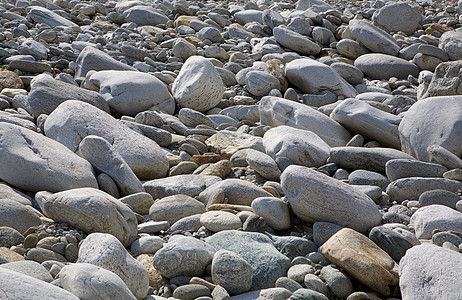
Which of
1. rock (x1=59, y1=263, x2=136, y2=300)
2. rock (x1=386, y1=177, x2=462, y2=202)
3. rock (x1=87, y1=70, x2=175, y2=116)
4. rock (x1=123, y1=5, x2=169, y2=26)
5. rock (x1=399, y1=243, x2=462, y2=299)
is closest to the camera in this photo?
rock (x1=59, y1=263, x2=136, y2=300)

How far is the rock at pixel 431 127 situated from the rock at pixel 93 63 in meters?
3.78

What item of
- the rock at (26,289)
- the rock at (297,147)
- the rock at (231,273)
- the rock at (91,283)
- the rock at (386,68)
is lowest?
the rock at (386,68)

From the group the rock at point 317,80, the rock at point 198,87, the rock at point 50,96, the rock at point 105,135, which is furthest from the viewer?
the rock at point 317,80

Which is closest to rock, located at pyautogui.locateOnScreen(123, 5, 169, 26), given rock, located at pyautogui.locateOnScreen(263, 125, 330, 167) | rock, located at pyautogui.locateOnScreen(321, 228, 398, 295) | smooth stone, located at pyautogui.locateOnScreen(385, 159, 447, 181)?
rock, located at pyautogui.locateOnScreen(263, 125, 330, 167)

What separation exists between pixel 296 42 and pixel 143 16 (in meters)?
2.96

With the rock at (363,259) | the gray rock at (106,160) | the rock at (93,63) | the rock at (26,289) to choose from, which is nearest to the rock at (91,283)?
the rock at (26,289)

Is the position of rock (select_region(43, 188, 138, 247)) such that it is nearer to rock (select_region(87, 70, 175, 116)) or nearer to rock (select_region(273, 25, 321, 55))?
Result: rock (select_region(87, 70, 175, 116))

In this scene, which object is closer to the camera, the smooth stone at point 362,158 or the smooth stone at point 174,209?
the smooth stone at point 174,209

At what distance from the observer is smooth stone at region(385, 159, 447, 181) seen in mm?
4602

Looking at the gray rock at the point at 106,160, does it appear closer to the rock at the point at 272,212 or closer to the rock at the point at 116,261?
the rock at the point at 272,212

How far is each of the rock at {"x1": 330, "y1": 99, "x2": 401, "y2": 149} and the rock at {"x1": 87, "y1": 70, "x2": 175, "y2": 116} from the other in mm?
2074

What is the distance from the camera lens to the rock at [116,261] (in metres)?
2.81

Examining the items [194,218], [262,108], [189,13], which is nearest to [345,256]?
[194,218]

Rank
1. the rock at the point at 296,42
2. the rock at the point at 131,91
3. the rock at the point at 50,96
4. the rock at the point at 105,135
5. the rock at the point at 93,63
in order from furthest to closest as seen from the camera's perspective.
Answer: the rock at the point at 296,42
the rock at the point at 93,63
the rock at the point at 131,91
the rock at the point at 50,96
the rock at the point at 105,135
